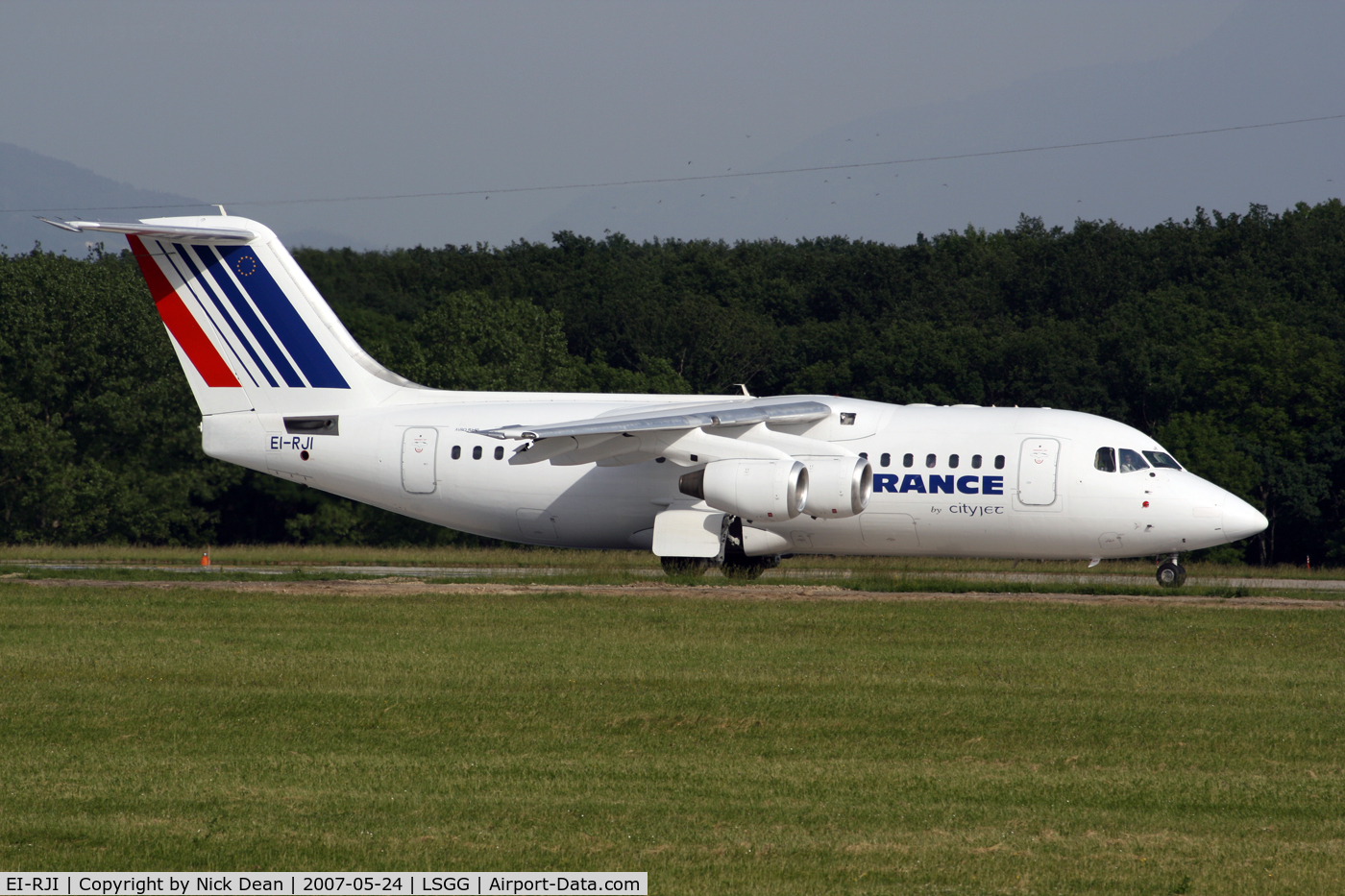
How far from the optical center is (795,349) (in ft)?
193

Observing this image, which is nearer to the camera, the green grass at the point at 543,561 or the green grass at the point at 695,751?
the green grass at the point at 695,751

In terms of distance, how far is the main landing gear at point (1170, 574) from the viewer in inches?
948

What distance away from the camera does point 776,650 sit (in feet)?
49.8

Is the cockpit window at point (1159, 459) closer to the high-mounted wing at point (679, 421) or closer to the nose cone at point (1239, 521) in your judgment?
the nose cone at point (1239, 521)

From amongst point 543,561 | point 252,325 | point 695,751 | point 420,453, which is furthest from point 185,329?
point 695,751

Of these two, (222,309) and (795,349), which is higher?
(795,349)

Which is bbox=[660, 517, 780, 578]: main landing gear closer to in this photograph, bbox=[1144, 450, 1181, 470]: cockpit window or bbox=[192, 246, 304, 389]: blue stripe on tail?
bbox=[1144, 450, 1181, 470]: cockpit window

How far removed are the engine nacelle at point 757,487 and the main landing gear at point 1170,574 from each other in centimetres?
631

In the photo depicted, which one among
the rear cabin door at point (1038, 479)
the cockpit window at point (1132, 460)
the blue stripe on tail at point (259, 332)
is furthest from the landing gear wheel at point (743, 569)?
the blue stripe on tail at point (259, 332)

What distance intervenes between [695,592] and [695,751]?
11.3 meters

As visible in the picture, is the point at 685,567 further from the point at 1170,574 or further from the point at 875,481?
the point at 1170,574

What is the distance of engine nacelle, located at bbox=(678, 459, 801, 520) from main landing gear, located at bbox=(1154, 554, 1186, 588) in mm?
6306

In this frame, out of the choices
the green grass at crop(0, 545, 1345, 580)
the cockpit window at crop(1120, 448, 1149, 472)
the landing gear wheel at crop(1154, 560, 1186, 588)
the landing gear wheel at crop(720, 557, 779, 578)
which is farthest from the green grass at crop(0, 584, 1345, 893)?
the green grass at crop(0, 545, 1345, 580)

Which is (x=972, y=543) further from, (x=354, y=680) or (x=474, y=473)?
(x=354, y=680)
